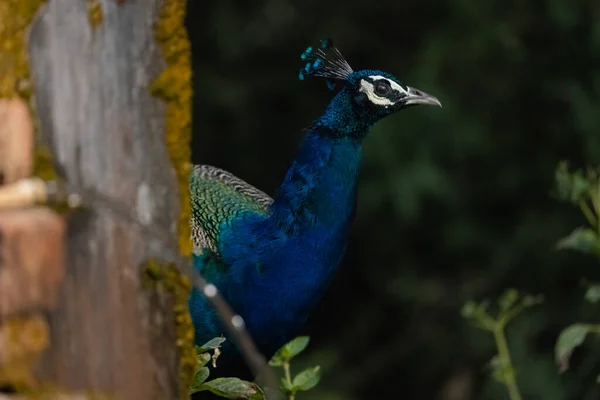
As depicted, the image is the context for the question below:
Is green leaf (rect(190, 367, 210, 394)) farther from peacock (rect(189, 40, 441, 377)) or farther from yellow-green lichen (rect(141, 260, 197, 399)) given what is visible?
peacock (rect(189, 40, 441, 377))

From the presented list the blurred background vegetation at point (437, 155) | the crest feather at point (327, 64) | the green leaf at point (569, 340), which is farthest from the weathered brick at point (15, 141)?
the blurred background vegetation at point (437, 155)

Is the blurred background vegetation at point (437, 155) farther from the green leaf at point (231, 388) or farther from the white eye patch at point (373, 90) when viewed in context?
the green leaf at point (231, 388)

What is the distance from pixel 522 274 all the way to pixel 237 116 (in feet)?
4.28

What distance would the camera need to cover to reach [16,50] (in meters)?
0.97

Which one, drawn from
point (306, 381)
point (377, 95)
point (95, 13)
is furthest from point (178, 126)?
point (377, 95)

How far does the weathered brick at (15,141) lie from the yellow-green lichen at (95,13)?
0.10m

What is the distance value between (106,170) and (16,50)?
0.13 metres

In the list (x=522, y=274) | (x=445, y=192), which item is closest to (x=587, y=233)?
(x=445, y=192)

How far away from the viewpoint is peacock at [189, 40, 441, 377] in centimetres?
238

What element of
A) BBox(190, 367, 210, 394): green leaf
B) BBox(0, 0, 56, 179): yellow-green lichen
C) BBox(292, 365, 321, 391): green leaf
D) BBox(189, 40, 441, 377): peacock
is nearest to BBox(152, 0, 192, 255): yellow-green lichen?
BBox(0, 0, 56, 179): yellow-green lichen

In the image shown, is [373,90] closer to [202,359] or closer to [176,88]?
[202,359]

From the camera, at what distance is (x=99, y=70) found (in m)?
1.00

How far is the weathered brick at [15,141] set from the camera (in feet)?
3.17

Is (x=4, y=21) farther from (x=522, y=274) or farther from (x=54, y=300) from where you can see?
(x=522, y=274)
